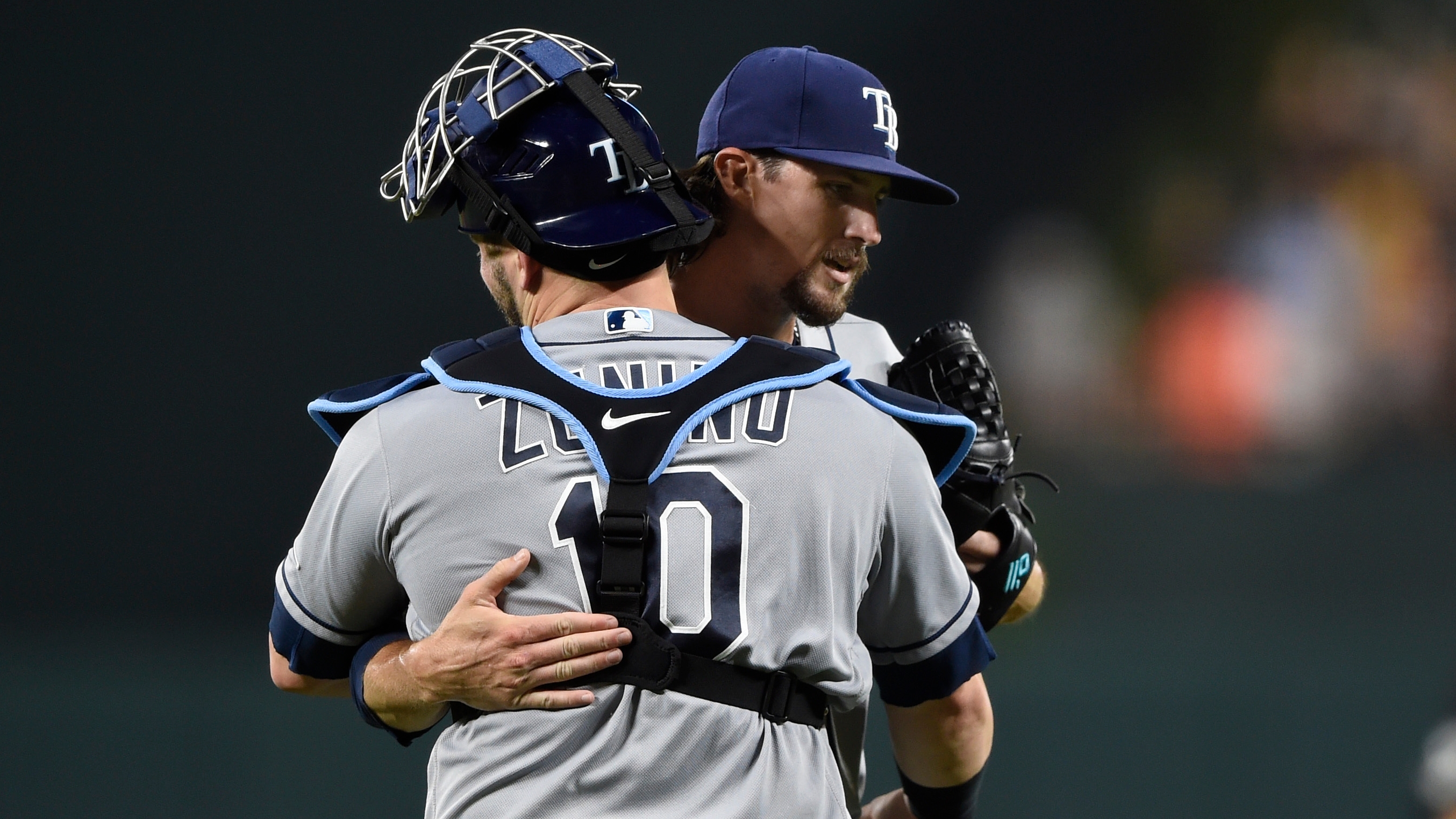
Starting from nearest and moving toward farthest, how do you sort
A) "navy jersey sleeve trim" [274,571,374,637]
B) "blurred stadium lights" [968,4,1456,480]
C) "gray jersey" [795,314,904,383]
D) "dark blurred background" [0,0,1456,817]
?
1. "navy jersey sleeve trim" [274,571,374,637]
2. "gray jersey" [795,314,904,383]
3. "dark blurred background" [0,0,1456,817]
4. "blurred stadium lights" [968,4,1456,480]

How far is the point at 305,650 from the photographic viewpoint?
179 centimetres

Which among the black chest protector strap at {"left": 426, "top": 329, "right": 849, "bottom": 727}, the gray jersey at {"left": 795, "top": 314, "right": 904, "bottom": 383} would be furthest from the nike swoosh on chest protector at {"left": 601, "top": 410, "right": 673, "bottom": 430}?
the gray jersey at {"left": 795, "top": 314, "right": 904, "bottom": 383}

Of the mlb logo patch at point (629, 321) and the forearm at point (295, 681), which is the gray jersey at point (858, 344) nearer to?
the mlb logo patch at point (629, 321)

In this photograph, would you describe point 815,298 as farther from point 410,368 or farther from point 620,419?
point 410,368

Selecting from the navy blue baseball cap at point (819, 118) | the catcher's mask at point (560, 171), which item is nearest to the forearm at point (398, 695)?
the catcher's mask at point (560, 171)

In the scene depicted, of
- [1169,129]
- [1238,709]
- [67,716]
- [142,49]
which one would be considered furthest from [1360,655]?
[142,49]

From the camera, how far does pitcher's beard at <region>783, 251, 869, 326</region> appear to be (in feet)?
8.53

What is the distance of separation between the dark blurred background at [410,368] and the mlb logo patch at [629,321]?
119 inches

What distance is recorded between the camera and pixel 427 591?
5.38ft

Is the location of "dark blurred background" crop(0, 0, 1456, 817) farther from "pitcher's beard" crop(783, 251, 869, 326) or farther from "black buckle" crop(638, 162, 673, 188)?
"black buckle" crop(638, 162, 673, 188)

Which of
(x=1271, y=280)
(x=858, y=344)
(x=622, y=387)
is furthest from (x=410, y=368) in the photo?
(x=1271, y=280)

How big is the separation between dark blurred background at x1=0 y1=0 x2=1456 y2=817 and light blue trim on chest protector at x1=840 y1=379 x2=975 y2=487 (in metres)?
2.73

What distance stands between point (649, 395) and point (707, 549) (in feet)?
0.59

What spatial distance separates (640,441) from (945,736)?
1.03 metres
